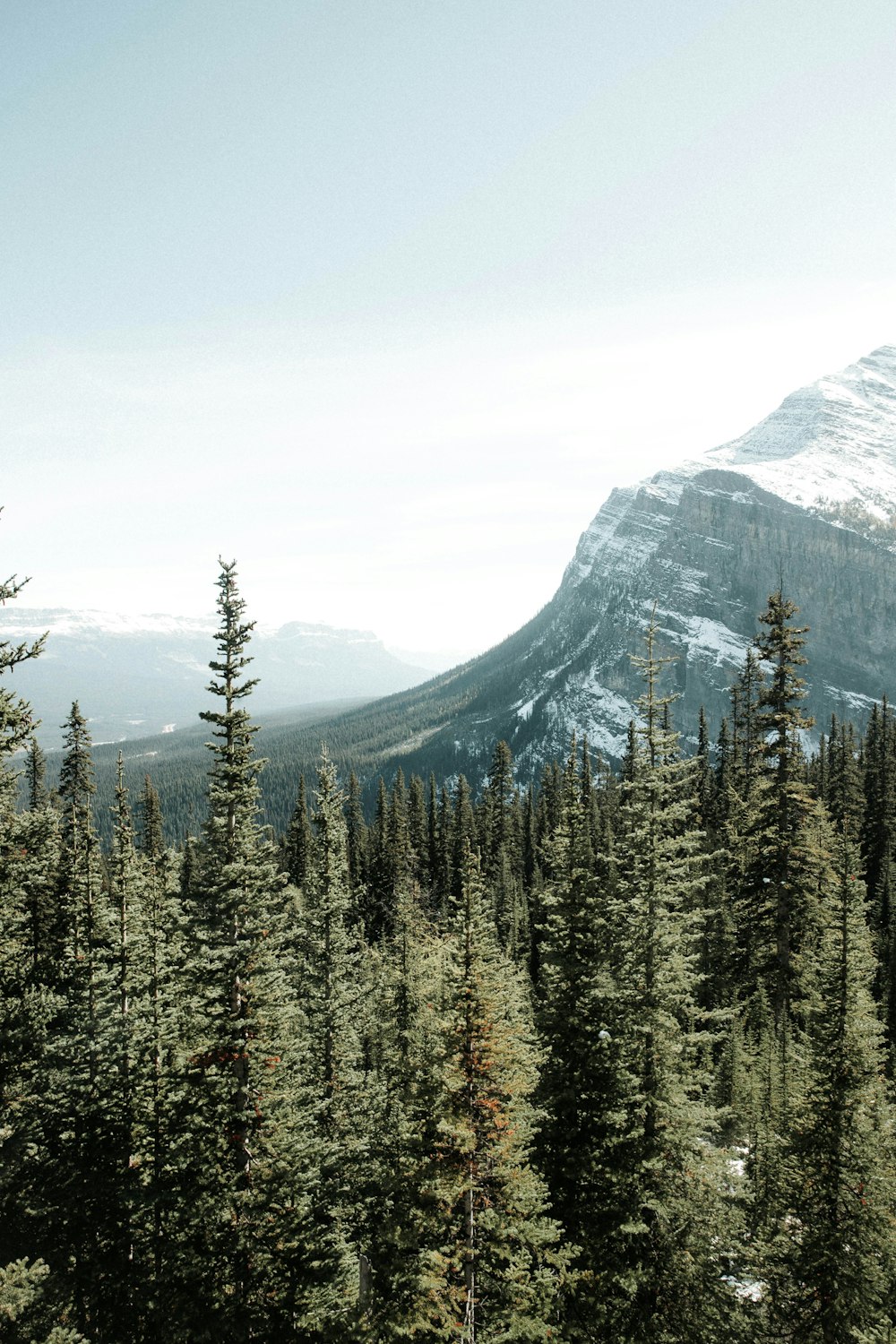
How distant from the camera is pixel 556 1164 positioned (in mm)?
18906

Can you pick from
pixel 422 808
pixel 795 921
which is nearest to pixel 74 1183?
pixel 795 921

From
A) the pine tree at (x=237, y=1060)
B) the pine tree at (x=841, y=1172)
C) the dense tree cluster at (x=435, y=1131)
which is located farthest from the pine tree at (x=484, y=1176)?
the pine tree at (x=841, y=1172)

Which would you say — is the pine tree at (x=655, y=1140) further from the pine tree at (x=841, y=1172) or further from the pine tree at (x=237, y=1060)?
the pine tree at (x=237, y=1060)

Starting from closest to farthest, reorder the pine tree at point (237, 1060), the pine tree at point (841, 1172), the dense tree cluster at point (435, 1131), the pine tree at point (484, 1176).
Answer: the pine tree at point (484, 1176) < the dense tree cluster at point (435, 1131) < the pine tree at point (841, 1172) < the pine tree at point (237, 1060)

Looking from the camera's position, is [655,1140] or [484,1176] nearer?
[484,1176]

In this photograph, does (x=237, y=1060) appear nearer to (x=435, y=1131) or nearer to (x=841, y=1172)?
(x=435, y=1131)

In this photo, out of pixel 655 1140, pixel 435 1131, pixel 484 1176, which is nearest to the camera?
pixel 484 1176

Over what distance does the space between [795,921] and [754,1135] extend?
809 cm

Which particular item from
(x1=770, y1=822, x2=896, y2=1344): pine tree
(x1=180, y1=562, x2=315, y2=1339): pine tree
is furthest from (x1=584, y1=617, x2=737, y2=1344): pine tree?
(x1=180, y1=562, x2=315, y2=1339): pine tree

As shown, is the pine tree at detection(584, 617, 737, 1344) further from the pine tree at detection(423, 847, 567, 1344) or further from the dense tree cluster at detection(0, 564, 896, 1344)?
the pine tree at detection(423, 847, 567, 1344)

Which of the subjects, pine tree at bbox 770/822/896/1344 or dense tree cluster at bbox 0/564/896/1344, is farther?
pine tree at bbox 770/822/896/1344

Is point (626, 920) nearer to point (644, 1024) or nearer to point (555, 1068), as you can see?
point (644, 1024)

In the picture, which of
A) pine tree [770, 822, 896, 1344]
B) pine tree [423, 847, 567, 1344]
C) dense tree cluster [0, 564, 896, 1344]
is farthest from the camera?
pine tree [770, 822, 896, 1344]

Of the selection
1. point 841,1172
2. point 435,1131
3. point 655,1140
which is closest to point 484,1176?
point 435,1131
